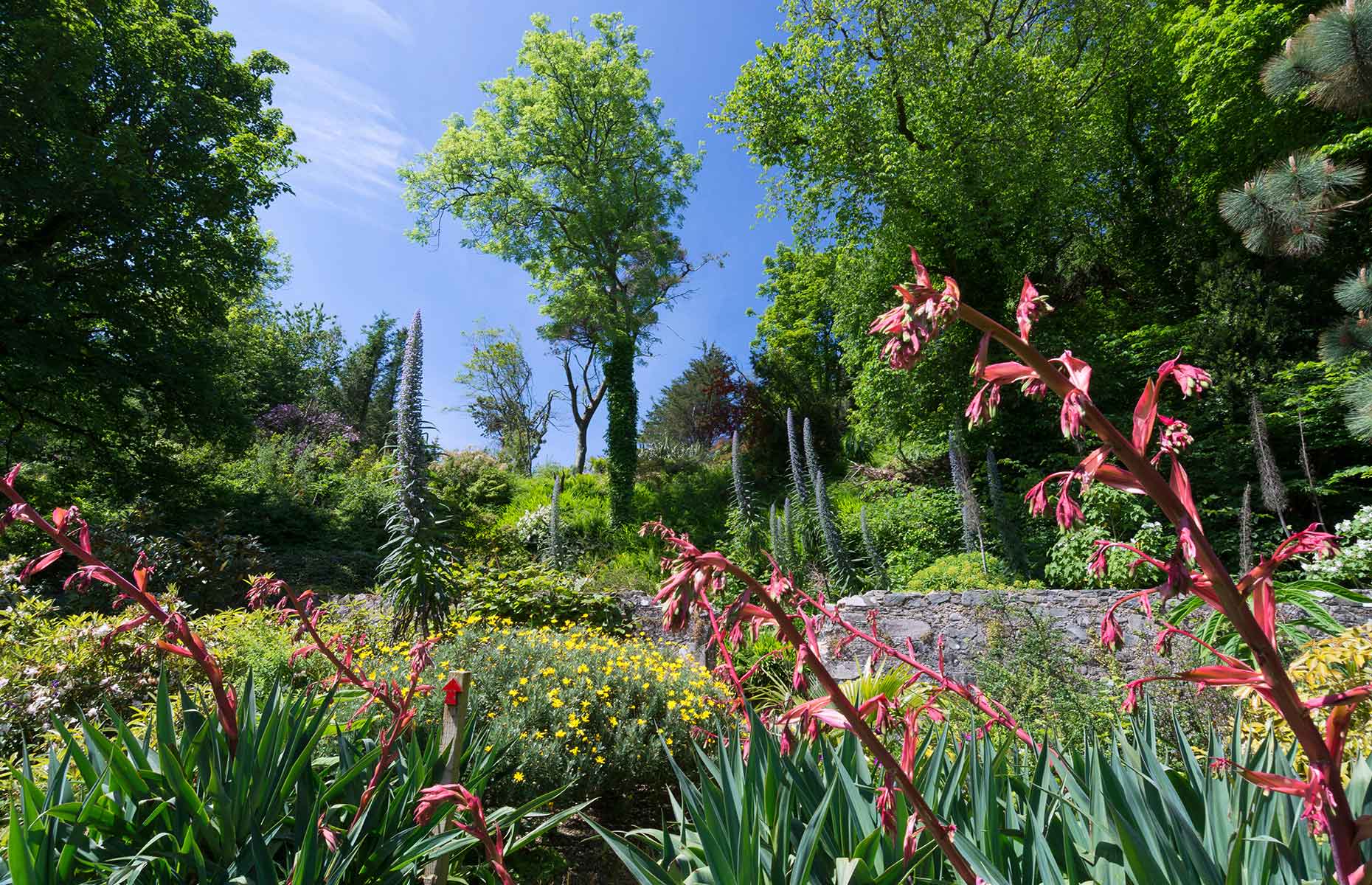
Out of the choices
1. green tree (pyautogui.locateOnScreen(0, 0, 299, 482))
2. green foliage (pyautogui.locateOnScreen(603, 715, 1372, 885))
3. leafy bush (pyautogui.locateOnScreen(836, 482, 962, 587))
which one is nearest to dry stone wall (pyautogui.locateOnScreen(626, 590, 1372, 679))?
leafy bush (pyautogui.locateOnScreen(836, 482, 962, 587))

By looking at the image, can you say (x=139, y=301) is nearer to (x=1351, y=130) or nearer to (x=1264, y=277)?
(x=1264, y=277)

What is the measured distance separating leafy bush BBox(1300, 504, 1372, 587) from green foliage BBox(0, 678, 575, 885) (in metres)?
7.48

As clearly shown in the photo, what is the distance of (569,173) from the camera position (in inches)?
724

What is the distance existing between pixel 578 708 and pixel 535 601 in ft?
10.9

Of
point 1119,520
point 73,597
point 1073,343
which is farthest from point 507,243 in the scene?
point 1119,520

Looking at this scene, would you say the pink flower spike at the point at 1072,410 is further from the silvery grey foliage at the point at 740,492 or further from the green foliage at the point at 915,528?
the silvery grey foliage at the point at 740,492

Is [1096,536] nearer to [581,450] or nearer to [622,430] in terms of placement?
[622,430]

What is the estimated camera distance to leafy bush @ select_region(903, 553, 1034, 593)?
7.78m

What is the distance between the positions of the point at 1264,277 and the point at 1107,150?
444 centimetres

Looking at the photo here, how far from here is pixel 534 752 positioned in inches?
128

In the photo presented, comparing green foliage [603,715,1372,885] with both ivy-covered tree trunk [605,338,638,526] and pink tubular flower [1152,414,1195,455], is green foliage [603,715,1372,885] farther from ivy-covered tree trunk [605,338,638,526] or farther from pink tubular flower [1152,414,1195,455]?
ivy-covered tree trunk [605,338,638,526]

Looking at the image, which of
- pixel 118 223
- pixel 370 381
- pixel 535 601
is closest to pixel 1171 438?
pixel 535 601

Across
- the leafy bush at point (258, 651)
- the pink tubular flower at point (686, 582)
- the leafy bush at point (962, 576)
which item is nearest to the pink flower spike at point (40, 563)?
the pink tubular flower at point (686, 582)

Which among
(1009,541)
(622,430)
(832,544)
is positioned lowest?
(1009,541)
